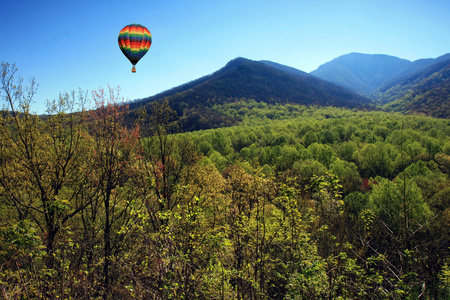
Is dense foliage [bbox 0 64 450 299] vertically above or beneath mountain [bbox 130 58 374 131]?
beneath

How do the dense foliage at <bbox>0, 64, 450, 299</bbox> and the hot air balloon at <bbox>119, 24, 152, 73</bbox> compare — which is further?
the hot air balloon at <bbox>119, 24, 152, 73</bbox>

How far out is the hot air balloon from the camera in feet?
56.8

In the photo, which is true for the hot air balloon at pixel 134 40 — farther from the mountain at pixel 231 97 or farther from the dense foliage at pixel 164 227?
the mountain at pixel 231 97

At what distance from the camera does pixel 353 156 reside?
159 ft

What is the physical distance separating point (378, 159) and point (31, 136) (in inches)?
1994

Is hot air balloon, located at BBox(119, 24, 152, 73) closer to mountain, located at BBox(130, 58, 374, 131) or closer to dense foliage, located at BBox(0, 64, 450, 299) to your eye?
dense foliage, located at BBox(0, 64, 450, 299)

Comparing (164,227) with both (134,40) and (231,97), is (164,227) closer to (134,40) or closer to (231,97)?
(134,40)

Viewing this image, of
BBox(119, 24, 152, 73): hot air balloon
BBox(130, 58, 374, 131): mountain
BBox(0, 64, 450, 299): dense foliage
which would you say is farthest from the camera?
BBox(130, 58, 374, 131): mountain

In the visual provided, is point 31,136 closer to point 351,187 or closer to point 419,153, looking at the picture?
point 351,187

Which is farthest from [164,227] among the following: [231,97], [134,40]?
[231,97]

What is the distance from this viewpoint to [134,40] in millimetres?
17391

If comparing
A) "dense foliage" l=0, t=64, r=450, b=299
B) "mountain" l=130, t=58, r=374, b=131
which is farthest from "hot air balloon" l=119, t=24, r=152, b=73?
"mountain" l=130, t=58, r=374, b=131

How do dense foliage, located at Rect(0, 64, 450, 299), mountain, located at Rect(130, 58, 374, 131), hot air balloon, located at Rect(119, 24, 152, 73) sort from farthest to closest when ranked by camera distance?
mountain, located at Rect(130, 58, 374, 131) < hot air balloon, located at Rect(119, 24, 152, 73) < dense foliage, located at Rect(0, 64, 450, 299)

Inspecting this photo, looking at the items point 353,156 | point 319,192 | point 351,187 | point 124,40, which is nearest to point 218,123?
point 353,156
